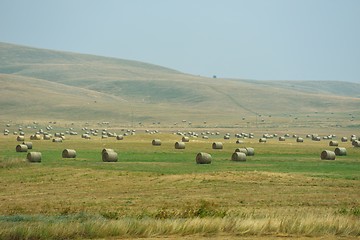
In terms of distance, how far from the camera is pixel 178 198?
31.0 m

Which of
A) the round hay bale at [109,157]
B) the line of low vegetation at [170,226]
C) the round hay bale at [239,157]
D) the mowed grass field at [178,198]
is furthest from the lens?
the round hay bale at [239,157]

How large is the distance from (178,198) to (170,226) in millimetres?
10177

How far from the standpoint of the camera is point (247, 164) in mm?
49000

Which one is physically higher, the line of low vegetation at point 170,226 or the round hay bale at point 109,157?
the line of low vegetation at point 170,226

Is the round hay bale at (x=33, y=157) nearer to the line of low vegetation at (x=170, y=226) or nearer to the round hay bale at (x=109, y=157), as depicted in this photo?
the round hay bale at (x=109, y=157)

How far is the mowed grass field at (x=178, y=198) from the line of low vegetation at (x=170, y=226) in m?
0.03

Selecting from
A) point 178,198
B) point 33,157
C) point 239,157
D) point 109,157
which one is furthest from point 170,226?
point 239,157

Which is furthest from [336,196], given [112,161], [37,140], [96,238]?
[37,140]

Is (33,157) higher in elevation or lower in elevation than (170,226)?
lower

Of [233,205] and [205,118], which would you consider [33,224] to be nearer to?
[233,205]

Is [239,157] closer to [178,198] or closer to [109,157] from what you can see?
[109,157]

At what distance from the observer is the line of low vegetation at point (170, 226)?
19594 mm

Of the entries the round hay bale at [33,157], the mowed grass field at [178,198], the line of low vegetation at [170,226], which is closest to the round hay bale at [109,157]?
the mowed grass field at [178,198]

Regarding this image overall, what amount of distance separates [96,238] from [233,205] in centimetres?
982
